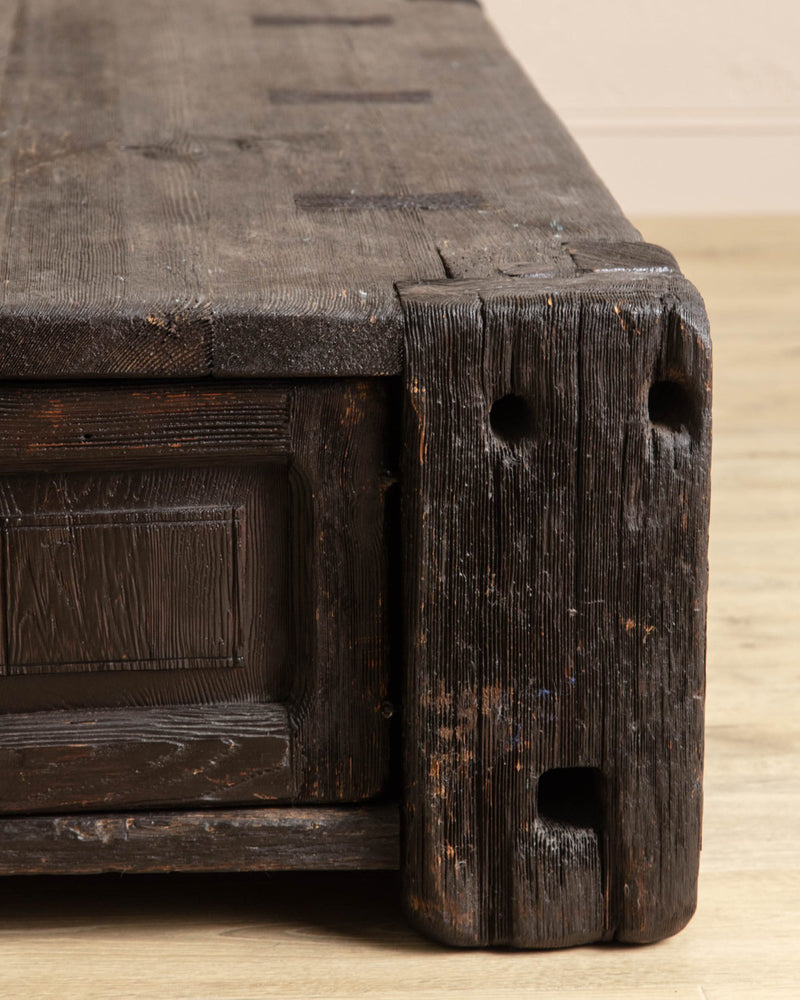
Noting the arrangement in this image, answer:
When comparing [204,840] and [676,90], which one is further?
[676,90]

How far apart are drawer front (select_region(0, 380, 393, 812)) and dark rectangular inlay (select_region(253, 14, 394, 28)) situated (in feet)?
3.73

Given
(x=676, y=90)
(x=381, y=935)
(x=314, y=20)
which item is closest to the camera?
(x=381, y=935)

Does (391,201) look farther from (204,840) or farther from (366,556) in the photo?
(204,840)

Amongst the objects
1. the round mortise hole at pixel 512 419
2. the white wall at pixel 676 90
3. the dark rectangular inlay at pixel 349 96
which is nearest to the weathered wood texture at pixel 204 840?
the round mortise hole at pixel 512 419

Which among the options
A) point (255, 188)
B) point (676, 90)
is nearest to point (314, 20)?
point (255, 188)

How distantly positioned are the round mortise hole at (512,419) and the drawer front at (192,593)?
3.0 inches

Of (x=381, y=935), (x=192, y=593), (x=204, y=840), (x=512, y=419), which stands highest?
(x=512, y=419)

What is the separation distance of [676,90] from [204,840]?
2.95 meters

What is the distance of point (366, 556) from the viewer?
3.43 ft

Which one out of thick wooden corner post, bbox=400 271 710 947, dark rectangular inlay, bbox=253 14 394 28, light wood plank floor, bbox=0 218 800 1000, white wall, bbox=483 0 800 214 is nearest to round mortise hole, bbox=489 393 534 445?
thick wooden corner post, bbox=400 271 710 947

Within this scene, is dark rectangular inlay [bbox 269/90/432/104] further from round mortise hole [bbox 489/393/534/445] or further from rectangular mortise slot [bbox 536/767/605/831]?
rectangular mortise slot [bbox 536/767/605/831]

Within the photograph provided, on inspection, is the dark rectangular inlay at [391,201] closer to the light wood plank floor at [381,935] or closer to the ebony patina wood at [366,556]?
the ebony patina wood at [366,556]

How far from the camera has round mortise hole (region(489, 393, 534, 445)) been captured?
39.6 inches

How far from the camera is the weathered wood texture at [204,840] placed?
108 cm
